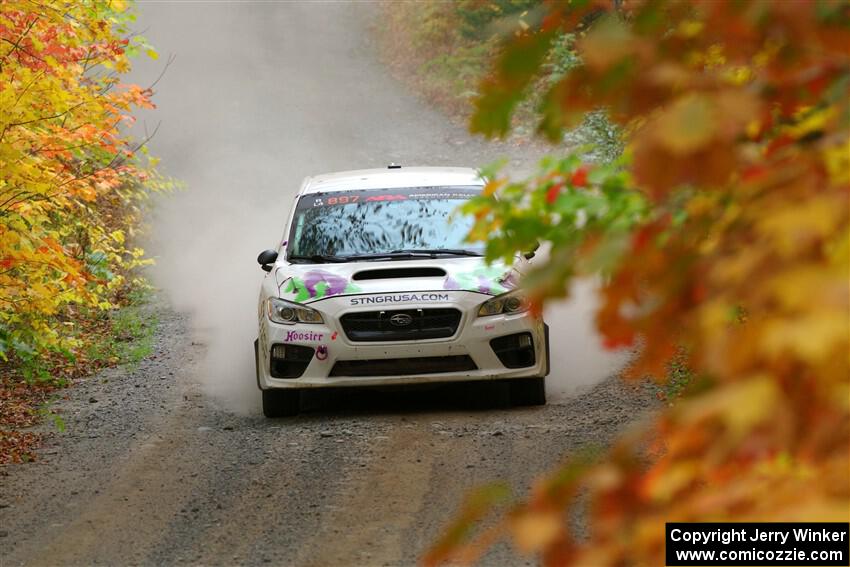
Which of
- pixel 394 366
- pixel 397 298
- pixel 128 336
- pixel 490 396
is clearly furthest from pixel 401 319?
pixel 128 336

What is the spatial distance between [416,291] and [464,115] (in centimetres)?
2026

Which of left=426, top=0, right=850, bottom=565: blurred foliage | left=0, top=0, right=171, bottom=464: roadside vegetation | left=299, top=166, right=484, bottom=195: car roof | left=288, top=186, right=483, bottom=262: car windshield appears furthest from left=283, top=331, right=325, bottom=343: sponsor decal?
left=426, top=0, right=850, bottom=565: blurred foliage

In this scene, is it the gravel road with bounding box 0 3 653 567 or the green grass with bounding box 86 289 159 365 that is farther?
the green grass with bounding box 86 289 159 365

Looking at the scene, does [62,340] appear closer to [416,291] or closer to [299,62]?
[416,291]

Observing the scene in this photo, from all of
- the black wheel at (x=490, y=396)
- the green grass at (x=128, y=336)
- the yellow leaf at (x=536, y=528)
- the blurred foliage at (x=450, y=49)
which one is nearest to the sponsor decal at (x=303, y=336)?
the black wheel at (x=490, y=396)

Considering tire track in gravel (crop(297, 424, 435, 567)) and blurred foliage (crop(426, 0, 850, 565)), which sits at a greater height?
blurred foliage (crop(426, 0, 850, 565))

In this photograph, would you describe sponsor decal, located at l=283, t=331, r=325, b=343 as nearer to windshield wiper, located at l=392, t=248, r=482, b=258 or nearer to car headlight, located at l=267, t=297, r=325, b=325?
car headlight, located at l=267, t=297, r=325, b=325

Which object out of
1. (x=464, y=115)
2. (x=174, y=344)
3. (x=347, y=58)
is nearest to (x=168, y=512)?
(x=174, y=344)

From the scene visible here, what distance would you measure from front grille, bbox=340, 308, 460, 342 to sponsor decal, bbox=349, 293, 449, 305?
9 centimetres

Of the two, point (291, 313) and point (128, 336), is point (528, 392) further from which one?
point (128, 336)

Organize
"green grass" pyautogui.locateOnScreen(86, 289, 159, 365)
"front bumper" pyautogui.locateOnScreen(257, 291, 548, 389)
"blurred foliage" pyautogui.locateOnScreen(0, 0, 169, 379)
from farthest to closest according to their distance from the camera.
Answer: "green grass" pyautogui.locateOnScreen(86, 289, 159, 365)
"front bumper" pyautogui.locateOnScreen(257, 291, 548, 389)
"blurred foliage" pyautogui.locateOnScreen(0, 0, 169, 379)

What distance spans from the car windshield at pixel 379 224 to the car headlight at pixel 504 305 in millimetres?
638

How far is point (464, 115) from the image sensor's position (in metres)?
28.9

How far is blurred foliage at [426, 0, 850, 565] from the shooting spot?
5.59 ft
